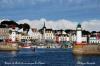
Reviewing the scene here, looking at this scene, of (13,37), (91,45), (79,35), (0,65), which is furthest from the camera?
(13,37)

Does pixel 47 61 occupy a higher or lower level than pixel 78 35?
lower

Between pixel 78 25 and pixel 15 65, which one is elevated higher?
pixel 78 25

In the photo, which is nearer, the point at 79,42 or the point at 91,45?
the point at 79,42

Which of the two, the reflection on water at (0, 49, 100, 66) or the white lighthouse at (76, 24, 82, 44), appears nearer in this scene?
the reflection on water at (0, 49, 100, 66)

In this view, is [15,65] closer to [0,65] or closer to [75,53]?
[0,65]

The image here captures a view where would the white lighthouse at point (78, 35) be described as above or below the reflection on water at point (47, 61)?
above

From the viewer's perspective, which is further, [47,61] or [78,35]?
[78,35]

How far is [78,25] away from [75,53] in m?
8.33

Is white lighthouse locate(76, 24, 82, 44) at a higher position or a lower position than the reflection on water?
higher

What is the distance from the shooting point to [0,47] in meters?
185

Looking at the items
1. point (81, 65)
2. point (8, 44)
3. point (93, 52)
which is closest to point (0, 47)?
point (8, 44)

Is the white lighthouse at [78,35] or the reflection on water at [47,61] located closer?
the reflection on water at [47,61]

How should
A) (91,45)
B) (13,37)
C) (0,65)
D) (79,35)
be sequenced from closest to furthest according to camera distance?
(0,65) < (79,35) < (91,45) < (13,37)

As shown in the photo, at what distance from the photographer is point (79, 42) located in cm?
13750
